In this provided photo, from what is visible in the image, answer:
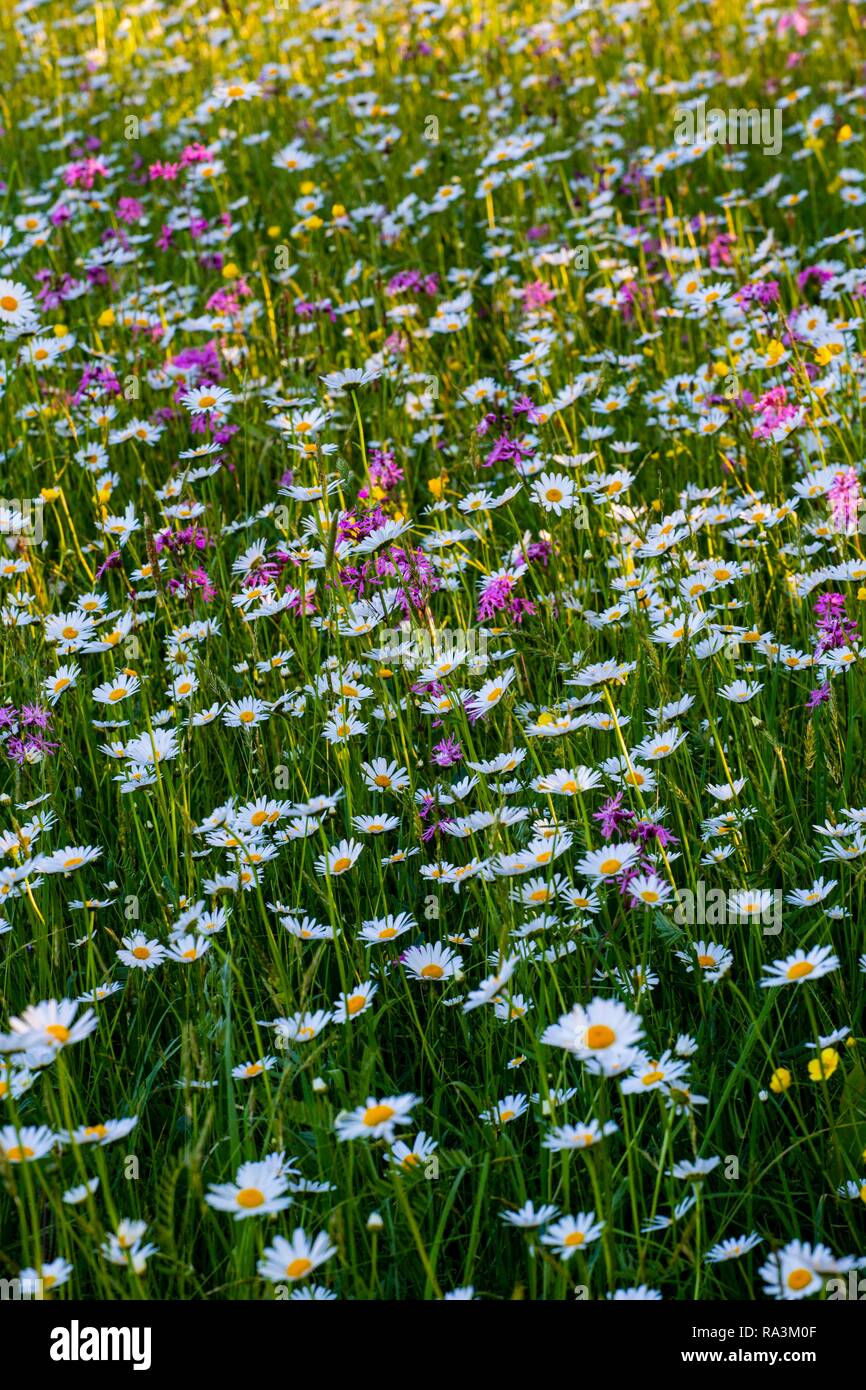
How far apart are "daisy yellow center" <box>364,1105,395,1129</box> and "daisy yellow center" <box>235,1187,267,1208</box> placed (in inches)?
6.0

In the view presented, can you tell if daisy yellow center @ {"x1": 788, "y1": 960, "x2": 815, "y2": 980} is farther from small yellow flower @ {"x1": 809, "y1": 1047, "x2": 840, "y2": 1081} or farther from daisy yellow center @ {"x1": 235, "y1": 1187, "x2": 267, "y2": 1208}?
daisy yellow center @ {"x1": 235, "y1": 1187, "x2": 267, "y2": 1208}

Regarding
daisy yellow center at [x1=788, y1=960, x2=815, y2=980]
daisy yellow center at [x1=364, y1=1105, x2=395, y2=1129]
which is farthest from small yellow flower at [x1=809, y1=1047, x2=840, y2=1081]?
daisy yellow center at [x1=364, y1=1105, x2=395, y2=1129]

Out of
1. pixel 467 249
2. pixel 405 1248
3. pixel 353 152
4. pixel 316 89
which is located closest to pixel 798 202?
pixel 467 249

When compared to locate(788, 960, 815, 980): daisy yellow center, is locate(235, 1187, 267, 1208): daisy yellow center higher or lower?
lower

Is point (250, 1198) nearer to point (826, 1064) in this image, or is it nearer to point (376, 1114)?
point (376, 1114)

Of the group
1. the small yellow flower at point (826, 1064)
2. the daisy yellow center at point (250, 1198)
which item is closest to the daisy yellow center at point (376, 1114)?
the daisy yellow center at point (250, 1198)

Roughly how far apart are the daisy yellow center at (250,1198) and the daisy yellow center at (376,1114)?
0.50ft

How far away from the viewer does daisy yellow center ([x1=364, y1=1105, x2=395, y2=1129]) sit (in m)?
1.71

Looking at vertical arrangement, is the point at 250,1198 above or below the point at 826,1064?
below

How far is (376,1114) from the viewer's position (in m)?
1.71

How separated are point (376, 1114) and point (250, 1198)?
18cm

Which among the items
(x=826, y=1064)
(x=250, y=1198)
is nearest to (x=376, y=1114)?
(x=250, y=1198)

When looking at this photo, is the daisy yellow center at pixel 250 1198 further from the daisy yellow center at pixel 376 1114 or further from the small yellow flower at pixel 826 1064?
the small yellow flower at pixel 826 1064

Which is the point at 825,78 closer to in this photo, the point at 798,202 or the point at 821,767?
the point at 798,202
